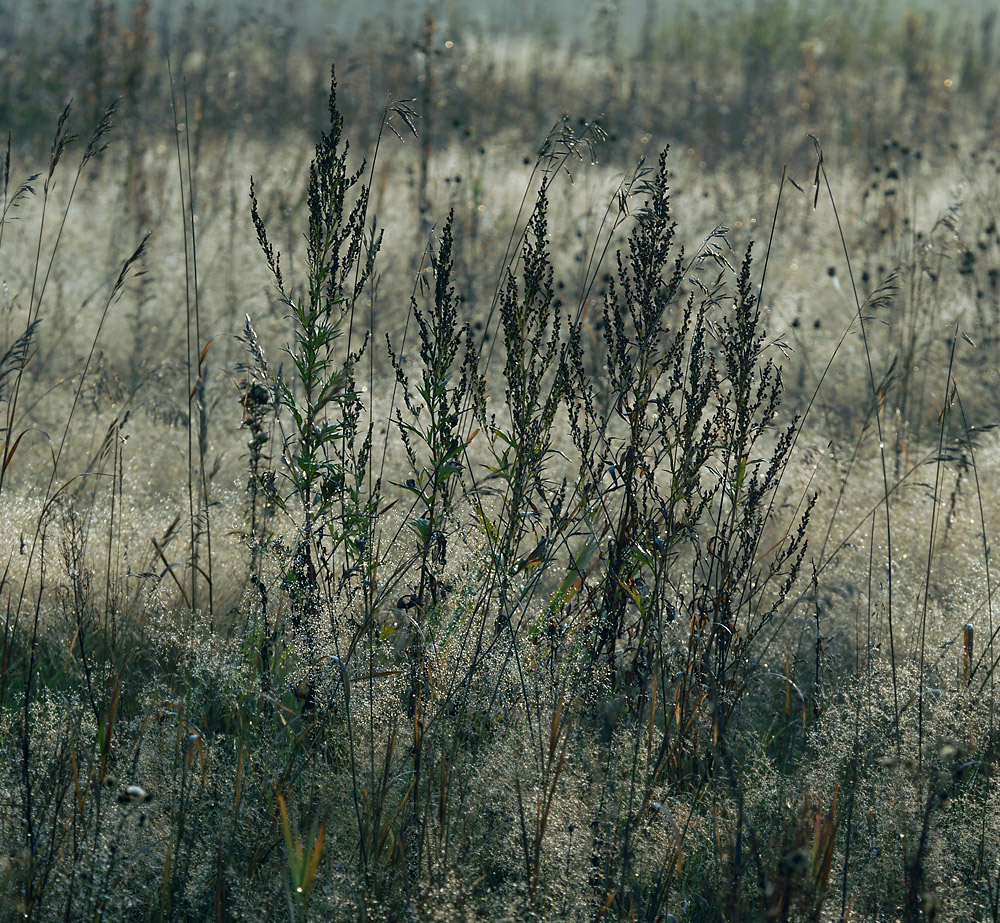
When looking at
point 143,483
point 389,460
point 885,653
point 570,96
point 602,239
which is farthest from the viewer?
point 570,96

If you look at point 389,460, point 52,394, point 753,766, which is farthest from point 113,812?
point 52,394

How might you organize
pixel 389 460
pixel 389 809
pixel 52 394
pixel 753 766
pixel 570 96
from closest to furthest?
pixel 389 809, pixel 753 766, pixel 389 460, pixel 52 394, pixel 570 96

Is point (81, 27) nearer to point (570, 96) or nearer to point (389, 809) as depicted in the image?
point (570, 96)

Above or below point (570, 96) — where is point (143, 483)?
below

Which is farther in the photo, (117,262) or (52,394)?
(117,262)

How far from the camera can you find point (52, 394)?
394 cm

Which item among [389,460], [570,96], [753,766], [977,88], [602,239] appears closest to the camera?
[753,766]

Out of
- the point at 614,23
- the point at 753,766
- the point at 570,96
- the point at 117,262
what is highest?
the point at 614,23

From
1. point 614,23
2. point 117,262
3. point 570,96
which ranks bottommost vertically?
point 117,262

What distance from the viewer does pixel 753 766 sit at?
2277mm

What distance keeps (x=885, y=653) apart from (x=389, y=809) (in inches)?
54.1

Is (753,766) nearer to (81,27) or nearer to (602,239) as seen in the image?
(602,239)

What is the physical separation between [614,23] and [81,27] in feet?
19.4

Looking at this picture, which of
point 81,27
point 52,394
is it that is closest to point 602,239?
point 52,394
